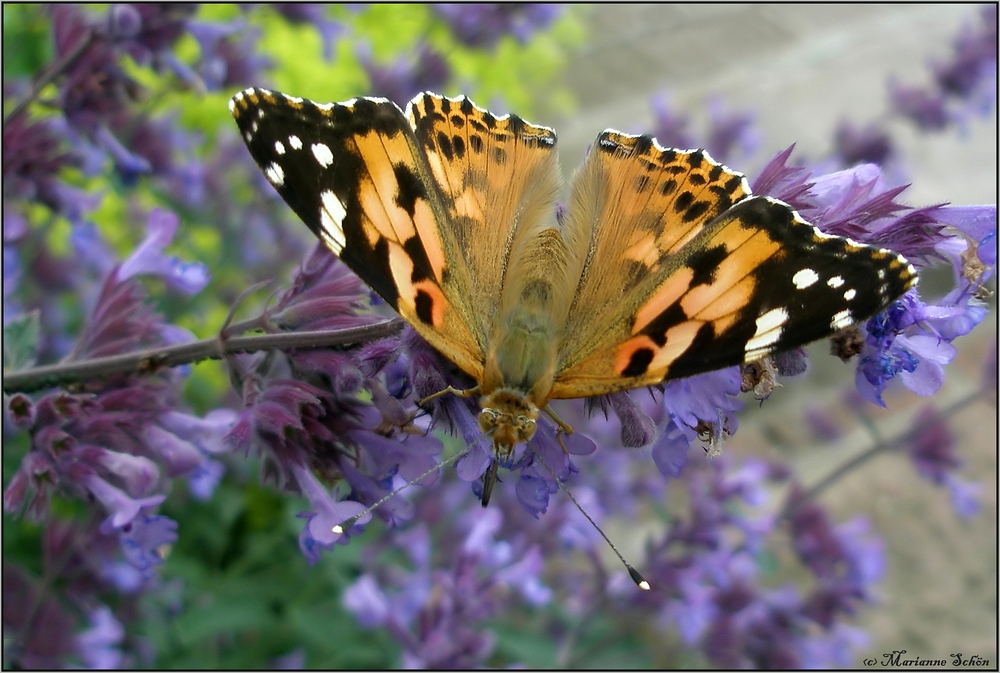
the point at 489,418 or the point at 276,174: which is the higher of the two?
the point at 276,174

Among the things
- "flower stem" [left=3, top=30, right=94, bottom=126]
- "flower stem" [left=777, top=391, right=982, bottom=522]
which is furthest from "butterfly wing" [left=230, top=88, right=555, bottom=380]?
"flower stem" [left=777, top=391, right=982, bottom=522]

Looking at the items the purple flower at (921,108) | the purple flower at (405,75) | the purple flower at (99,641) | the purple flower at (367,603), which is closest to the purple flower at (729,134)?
the purple flower at (921,108)

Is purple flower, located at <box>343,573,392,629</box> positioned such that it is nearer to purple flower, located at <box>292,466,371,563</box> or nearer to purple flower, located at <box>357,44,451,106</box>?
purple flower, located at <box>292,466,371,563</box>

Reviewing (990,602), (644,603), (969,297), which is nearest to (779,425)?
(990,602)

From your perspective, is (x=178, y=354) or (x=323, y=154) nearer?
(x=323, y=154)

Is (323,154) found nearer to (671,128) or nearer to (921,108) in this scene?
(671,128)

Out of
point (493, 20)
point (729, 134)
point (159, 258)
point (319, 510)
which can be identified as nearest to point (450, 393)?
point (319, 510)

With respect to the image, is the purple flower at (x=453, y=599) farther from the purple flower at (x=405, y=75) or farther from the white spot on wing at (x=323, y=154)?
the purple flower at (x=405, y=75)
